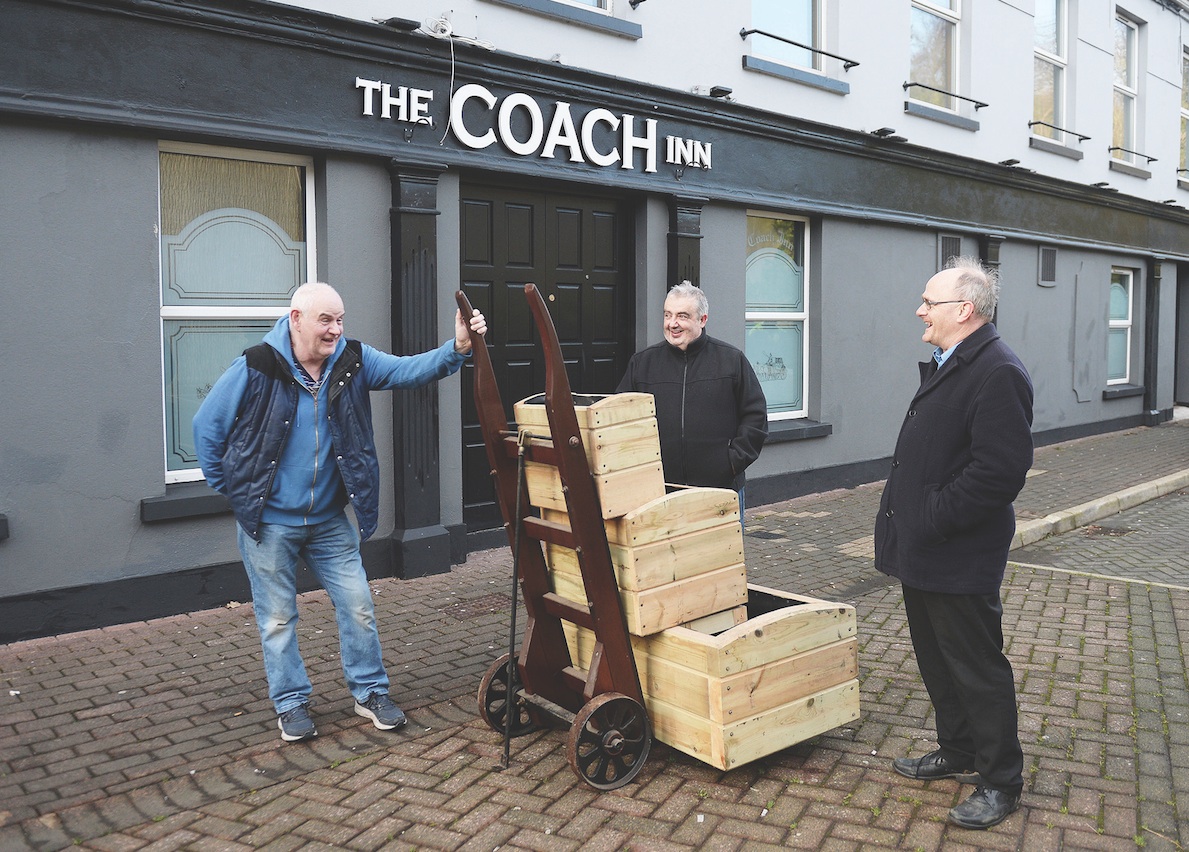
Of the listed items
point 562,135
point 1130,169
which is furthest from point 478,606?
point 1130,169

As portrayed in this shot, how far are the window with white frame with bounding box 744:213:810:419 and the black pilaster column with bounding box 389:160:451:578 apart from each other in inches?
153

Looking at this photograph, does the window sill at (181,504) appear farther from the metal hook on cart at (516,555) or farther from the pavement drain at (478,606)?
the metal hook on cart at (516,555)

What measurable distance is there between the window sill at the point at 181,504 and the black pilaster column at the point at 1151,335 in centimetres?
1614

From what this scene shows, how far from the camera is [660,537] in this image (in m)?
3.93

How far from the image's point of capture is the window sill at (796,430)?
9.90m

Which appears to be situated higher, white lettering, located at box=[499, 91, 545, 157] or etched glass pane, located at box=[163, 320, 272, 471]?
white lettering, located at box=[499, 91, 545, 157]

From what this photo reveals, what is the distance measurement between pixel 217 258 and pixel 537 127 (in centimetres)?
257

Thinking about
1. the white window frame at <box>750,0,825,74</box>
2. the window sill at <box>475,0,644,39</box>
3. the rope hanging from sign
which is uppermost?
the white window frame at <box>750,0,825,74</box>

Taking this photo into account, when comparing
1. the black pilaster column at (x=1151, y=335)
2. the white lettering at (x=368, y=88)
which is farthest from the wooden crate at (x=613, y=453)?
the black pilaster column at (x=1151, y=335)

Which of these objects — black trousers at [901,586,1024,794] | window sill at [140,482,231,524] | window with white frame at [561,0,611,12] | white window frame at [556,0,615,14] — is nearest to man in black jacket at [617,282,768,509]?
black trousers at [901,586,1024,794]

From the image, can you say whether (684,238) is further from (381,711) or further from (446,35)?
(381,711)

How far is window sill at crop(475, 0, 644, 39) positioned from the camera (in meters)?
7.60

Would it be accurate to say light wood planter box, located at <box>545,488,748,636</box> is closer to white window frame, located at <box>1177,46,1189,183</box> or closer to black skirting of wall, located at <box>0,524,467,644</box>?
black skirting of wall, located at <box>0,524,467,644</box>

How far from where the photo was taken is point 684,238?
8.90 meters
